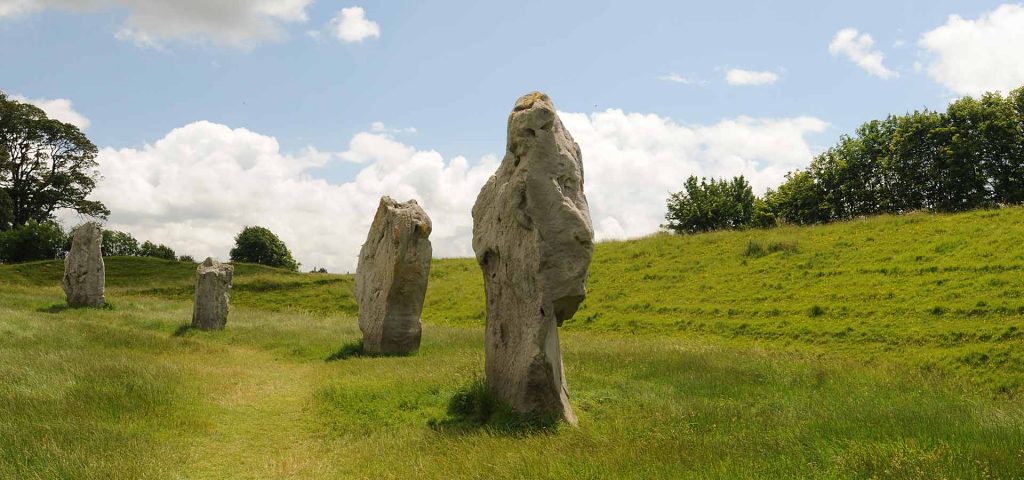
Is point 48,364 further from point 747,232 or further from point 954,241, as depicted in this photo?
point 747,232

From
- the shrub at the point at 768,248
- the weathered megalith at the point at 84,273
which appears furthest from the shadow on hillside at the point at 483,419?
the weathered megalith at the point at 84,273

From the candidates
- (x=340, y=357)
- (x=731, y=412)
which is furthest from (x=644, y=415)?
(x=340, y=357)

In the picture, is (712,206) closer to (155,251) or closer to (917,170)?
(917,170)

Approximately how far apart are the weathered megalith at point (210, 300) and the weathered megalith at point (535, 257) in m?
15.5

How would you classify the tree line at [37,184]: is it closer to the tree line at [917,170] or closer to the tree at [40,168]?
the tree at [40,168]

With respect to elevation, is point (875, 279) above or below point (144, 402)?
above

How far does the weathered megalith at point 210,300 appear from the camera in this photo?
2286 cm

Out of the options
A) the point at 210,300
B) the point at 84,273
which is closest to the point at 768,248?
the point at 210,300

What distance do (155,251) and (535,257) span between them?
8430 centimetres

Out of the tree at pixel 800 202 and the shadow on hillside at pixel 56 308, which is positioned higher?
the tree at pixel 800 202

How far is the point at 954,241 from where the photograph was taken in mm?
23891

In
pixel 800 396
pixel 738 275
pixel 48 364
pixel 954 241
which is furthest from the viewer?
pixel 738 275

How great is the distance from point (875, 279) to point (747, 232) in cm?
1273

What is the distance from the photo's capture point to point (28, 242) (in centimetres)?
5441
